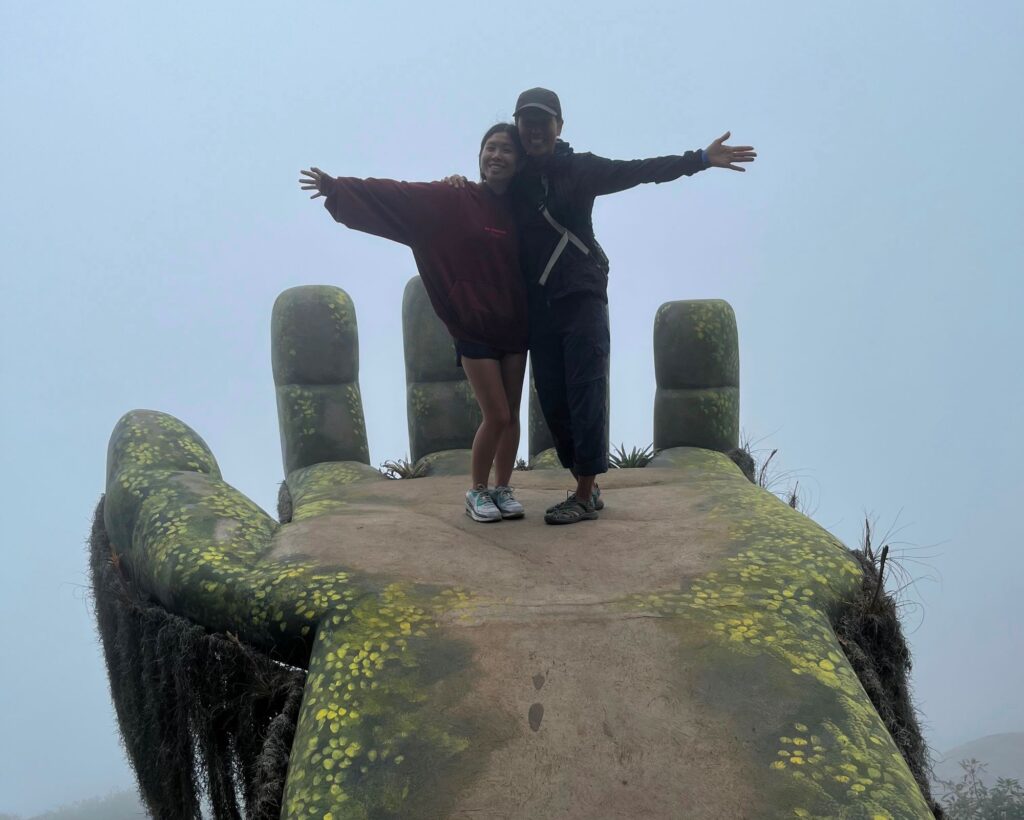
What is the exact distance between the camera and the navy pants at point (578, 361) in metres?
4.14

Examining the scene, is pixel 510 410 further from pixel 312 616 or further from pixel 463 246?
pixel 312 616

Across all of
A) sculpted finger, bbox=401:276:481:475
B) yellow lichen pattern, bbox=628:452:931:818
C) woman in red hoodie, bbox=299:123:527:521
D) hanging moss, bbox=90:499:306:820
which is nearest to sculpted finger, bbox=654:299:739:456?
sculpted finger, bbox=401:276:481:475

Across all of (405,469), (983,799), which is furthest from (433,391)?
(983,799)

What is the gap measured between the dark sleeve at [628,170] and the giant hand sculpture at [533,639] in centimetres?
148

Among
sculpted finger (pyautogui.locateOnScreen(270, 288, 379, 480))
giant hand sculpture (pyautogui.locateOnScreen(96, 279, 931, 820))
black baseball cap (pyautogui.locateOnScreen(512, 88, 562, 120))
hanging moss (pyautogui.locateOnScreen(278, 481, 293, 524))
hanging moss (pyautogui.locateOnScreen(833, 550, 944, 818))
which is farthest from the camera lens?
sculpted finger (pyautogui.locateOnScreen(270, 288, 379, 480))

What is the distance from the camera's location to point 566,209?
4156 mm

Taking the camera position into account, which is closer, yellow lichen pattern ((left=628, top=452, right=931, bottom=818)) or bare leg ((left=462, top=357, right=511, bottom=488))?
yellow lichen pattern ((left=628, top=452, right=931, bottom=818))

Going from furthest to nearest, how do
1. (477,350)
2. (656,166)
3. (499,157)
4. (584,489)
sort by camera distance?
(584,489)
(477,350)
(499,157)
(656,166)

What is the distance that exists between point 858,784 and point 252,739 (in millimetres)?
2144

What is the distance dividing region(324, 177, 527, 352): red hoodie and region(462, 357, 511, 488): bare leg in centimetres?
10

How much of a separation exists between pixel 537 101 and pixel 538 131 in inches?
4.8

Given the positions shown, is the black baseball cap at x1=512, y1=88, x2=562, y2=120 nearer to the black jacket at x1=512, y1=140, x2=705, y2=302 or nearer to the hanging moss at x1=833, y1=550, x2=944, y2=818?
the black jacket at x1=512, y1=140, x2=705, y2=302

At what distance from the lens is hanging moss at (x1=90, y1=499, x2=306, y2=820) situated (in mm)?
3529

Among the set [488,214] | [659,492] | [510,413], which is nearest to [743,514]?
[659,492]
